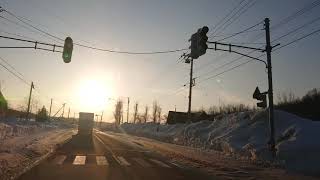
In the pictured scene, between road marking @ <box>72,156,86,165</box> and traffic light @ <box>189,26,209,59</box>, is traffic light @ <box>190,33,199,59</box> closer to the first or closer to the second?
traffic light @ <box>189,26,209,59</box>

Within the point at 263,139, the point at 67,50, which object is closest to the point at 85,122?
the point at 263,139

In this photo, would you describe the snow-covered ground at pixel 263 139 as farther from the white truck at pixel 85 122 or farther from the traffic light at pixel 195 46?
the white truck at pixel 85 122

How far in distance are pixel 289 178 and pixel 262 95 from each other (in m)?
8.89

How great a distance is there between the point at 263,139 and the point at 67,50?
18.7 m

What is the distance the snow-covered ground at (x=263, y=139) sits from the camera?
25094 mm

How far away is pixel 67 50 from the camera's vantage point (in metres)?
21.2

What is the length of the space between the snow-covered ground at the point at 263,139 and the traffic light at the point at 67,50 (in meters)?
12.9

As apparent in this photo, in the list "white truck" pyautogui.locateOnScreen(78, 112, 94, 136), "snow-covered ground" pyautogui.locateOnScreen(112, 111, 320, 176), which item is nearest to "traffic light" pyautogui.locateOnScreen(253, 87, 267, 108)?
"snow-covered ground" pyautogui.locateOnScreen(112, 111, 320, 176)

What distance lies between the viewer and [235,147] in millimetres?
32750

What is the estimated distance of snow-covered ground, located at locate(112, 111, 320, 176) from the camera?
25.1 m

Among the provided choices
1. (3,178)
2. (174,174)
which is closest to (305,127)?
(174,174)

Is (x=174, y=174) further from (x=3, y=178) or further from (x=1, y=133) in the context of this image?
(x=1, y=133)

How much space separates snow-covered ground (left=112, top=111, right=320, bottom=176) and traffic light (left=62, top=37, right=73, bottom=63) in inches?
509

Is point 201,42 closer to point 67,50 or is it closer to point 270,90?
point 67,50
